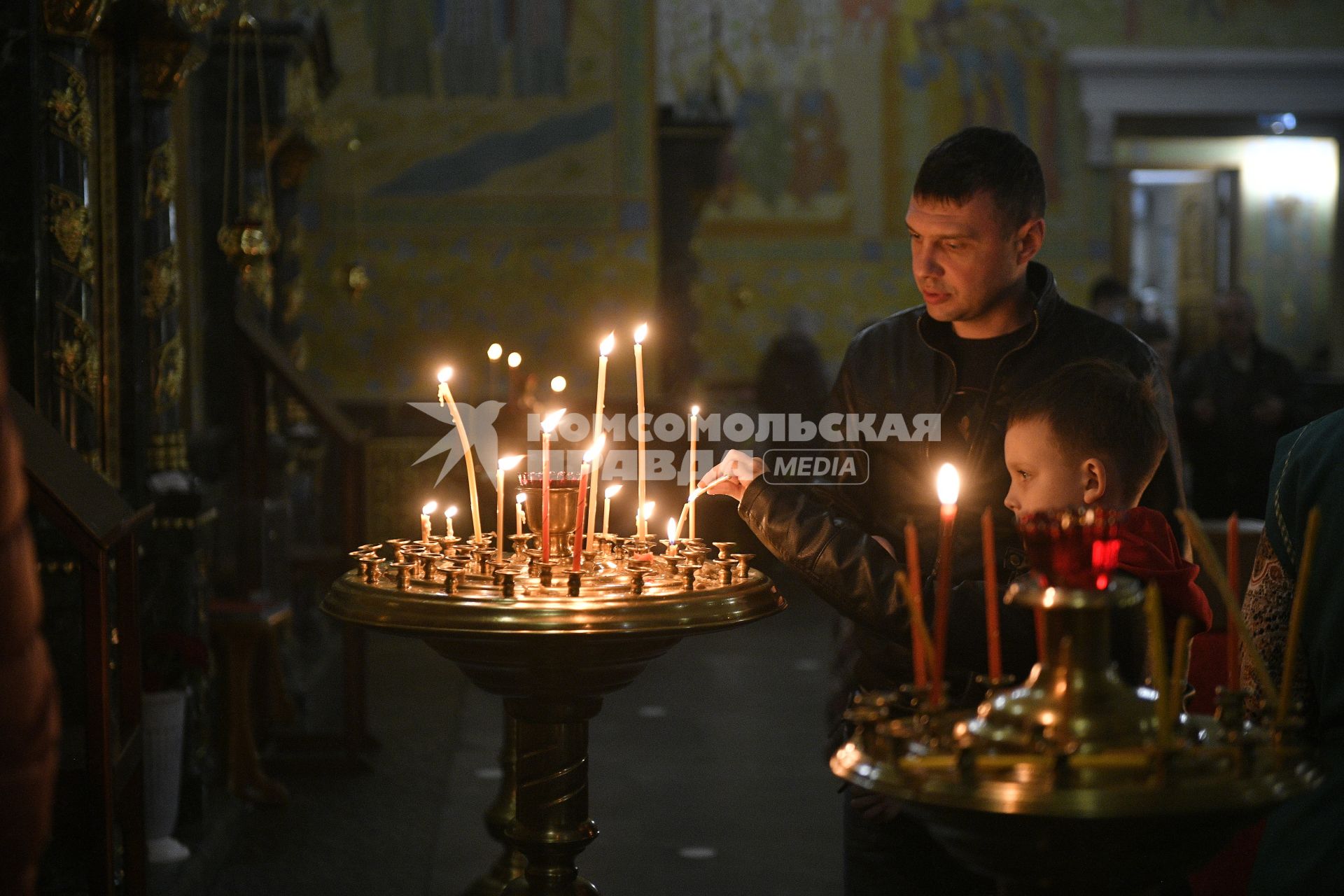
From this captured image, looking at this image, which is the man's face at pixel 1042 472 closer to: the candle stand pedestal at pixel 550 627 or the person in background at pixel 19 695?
the candle stand pedestal at pixel 550 627

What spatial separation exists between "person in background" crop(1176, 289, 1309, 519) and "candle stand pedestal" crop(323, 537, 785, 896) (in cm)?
583

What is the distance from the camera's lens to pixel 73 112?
3939 millimetres

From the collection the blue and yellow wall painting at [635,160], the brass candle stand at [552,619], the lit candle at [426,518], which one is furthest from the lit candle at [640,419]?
the blue and yellow wall painting at [635,160]

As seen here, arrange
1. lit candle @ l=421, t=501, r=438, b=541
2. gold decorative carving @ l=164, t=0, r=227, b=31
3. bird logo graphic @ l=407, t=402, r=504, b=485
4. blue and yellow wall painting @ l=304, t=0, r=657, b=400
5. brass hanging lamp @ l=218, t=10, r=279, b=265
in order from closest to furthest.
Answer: lit candle @ l=421, t=501, r=438, b=541 < gold decorative carving @ l=164, t=0, r=227, b=31 < bird logo graphic @ l=407, t=402, r=504, b=485 < brass hanging lamp @ l=218, t=10, r=279, b=265 < blue and yellow wall painting @ l=304, t=0, r=657, b=400

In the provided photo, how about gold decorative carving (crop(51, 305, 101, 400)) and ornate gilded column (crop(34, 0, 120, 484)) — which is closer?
ornate gilded column (crop(34, 0, 120, 484))

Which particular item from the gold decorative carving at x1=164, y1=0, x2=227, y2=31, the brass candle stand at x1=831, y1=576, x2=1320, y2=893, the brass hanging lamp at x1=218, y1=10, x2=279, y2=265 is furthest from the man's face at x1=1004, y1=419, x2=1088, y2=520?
the brass hanging lamp at x1=218, y1=10, x2=279, y2=265

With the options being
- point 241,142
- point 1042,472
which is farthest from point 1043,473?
A: point 241,142

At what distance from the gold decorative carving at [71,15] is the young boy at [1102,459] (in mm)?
2816

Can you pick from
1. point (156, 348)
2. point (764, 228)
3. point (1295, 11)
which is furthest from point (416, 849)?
point (1295, 11)

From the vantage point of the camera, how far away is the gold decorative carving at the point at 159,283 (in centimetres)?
478

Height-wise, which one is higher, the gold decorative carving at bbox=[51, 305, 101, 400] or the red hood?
the gold decorative carving at bbox=[51, 305, 101, 400]

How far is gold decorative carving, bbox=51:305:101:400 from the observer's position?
3996mm

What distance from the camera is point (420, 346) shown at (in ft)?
36.8

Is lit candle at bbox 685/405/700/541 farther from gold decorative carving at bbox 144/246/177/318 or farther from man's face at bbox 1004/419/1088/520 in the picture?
gold decorative carving at bbox 144/246/177/318
